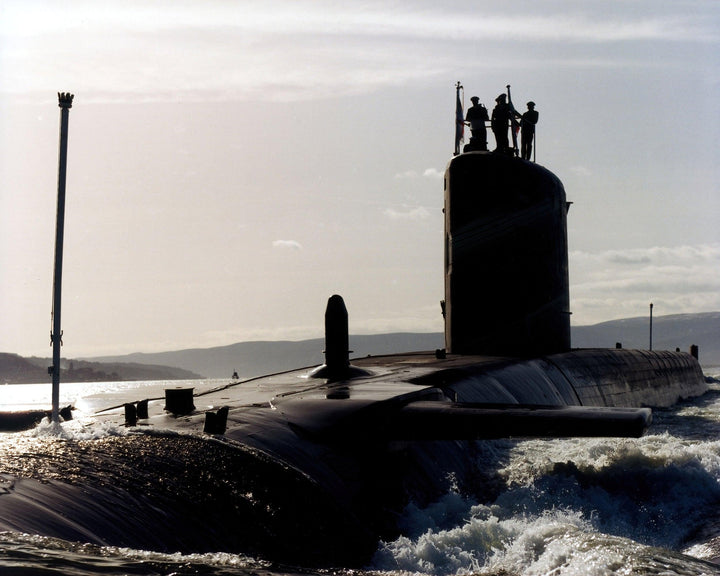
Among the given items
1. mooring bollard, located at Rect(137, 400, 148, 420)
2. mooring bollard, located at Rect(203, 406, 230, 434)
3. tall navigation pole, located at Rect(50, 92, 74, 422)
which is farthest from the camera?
tall navigation pole, located at Rect(50, 92, 74, 422)

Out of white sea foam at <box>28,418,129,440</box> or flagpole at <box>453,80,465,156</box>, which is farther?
flagpole at <box>453,80,465,156</box>

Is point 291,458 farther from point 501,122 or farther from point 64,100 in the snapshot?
point 501,122

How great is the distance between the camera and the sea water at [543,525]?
4922 mm

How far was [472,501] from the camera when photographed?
358 inches

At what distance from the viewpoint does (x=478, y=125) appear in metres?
18.4

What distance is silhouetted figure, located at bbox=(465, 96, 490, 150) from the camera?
60.3 feet

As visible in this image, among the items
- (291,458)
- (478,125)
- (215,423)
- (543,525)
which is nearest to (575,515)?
(543,525)

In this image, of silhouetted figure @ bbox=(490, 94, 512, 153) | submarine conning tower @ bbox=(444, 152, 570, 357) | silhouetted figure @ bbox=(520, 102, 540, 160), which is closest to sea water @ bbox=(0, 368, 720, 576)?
submarine conning tower @ bbox=(444, 152, 570, 357)

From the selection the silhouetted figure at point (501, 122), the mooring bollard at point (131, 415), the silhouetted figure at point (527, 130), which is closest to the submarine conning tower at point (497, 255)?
the silhouetted figure at point (501, 122)

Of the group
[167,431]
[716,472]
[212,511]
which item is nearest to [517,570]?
[212,511]

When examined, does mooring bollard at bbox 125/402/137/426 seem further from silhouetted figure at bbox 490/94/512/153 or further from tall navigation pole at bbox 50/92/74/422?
silhouetted figure at bbox 490/94/512/153

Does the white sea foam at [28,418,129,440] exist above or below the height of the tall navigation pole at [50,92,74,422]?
below

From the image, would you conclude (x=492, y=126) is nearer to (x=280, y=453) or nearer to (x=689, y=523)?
(x=689, y=523)

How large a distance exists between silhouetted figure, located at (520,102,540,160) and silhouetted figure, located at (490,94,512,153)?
0.46 m
